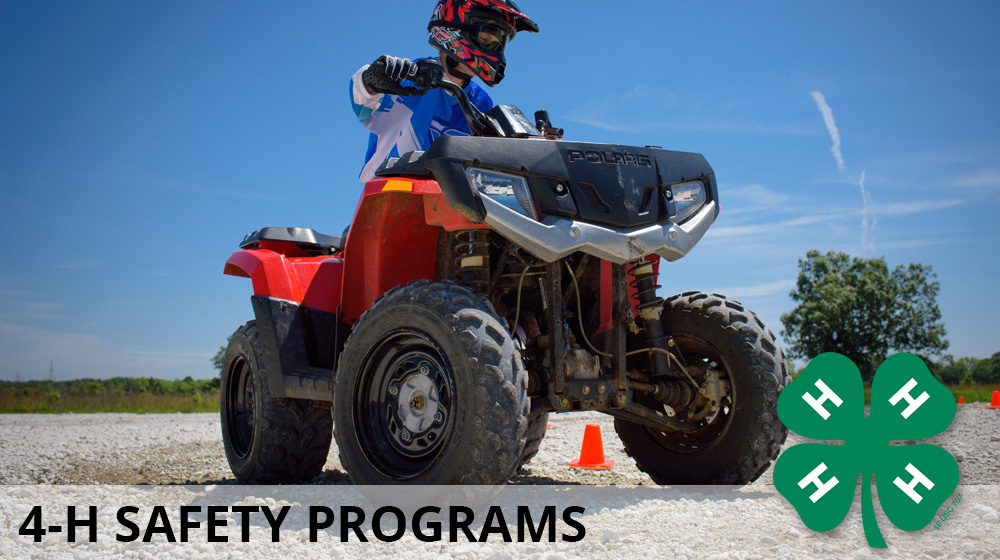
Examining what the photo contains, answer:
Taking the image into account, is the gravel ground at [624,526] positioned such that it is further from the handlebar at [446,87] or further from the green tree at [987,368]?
the green tree at [987,368]

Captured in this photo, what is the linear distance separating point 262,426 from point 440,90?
2386mm

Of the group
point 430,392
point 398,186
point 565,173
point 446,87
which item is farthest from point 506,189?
point 430,392

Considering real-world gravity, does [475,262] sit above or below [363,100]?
below

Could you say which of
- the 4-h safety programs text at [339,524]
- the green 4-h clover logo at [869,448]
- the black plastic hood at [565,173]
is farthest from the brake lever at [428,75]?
the green 4-h clover logo at [869,448]

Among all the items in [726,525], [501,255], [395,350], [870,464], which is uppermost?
[501,255]

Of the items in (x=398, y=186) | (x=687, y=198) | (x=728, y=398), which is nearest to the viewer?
(x=398, y=186)

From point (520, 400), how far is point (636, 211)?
109 centimetres

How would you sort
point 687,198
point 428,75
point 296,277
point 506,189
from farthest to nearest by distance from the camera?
point 296,277, point 687,198, point 428,75, point 506,189

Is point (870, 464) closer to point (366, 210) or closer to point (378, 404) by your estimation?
point (378, 404)

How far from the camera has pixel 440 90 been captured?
4.41 meters

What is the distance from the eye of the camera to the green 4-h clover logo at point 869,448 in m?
2.57

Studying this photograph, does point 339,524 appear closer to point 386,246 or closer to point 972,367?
point 386,246

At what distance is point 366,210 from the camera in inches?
156

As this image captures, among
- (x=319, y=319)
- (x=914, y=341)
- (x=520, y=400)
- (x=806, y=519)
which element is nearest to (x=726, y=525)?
(x=806, y=519)
